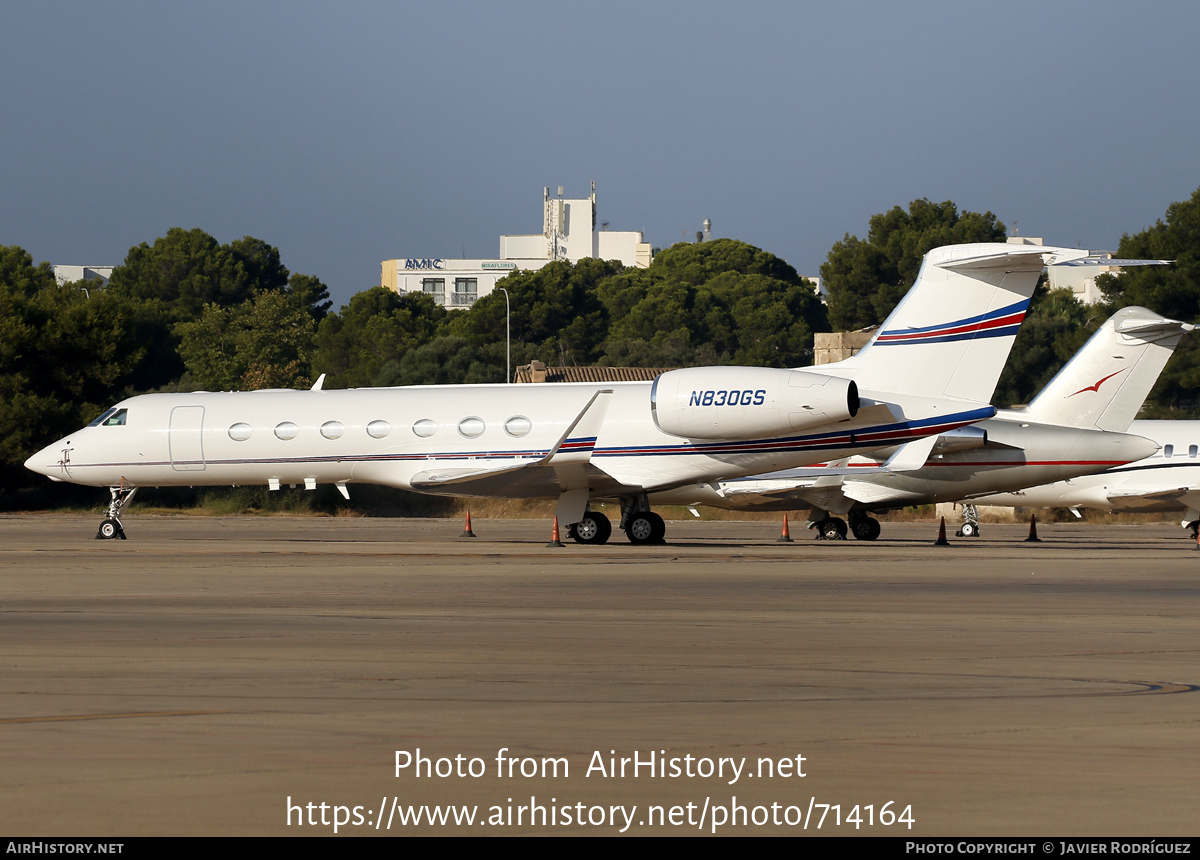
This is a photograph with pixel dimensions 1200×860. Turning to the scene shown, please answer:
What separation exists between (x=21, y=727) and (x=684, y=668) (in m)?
4.15

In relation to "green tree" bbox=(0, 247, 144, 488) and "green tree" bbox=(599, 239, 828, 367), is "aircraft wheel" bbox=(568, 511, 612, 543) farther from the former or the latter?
"green tree" bbox=(599, 239, 828, 367)

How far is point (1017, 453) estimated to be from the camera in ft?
83.1

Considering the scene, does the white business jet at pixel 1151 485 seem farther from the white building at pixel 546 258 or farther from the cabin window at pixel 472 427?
the white building at pixel 546 258

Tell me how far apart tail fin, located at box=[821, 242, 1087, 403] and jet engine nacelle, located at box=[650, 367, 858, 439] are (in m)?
1.56

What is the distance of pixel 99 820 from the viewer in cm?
499

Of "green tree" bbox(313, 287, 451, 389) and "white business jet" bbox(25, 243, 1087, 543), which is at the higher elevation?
"green tree" bbox(313, 287, 451, 389)

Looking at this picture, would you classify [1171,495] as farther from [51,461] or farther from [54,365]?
[54,365]

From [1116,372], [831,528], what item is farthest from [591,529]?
[1116,372]

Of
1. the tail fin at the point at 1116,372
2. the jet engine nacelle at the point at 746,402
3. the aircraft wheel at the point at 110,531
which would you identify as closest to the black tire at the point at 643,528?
the jet engine nacelle at the point at 746,402

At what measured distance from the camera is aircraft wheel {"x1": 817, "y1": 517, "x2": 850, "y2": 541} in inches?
1128

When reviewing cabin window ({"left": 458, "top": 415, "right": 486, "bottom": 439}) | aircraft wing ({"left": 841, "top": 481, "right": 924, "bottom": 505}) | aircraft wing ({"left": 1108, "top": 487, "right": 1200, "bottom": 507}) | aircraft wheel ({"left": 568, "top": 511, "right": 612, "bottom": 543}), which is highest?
cabin window ({"left": 458, "top": 415, "right": 486, "bottom": 439})

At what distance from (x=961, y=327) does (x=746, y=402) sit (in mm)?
3976

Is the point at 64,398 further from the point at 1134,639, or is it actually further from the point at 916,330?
the point at 1134,639

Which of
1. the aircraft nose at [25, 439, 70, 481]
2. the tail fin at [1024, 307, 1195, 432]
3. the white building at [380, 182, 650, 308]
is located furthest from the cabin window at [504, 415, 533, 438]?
the white building at [380, 182, 650, 308]
